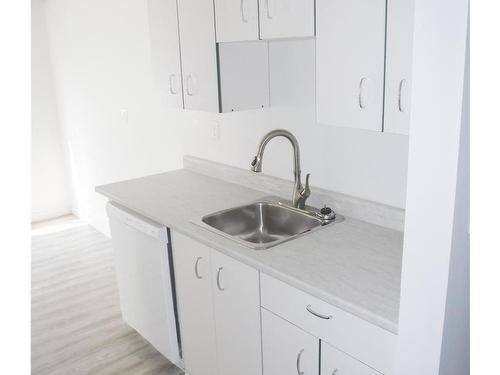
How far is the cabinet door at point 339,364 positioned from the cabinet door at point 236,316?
33 cm

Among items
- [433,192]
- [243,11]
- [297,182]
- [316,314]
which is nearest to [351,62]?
[243,11]

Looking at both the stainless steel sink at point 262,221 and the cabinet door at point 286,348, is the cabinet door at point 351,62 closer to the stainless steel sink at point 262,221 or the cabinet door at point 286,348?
the stainless steel sink at point 262,221

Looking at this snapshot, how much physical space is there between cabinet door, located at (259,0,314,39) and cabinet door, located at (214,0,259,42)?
5 centimetres

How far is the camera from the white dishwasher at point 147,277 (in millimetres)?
2344

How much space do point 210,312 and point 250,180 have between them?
Result: 0.86 m

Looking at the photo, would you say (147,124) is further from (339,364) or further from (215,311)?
(339,364)

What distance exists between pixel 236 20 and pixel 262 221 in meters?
0.98

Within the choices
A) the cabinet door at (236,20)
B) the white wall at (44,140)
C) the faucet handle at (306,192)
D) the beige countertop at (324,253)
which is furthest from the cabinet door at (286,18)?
the white wall at (44,140)

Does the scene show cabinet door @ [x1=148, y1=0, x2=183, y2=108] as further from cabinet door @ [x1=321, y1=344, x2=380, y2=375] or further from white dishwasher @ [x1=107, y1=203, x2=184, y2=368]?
cabinet door @ [x1=321, y1=344, x2=380, y2=375]

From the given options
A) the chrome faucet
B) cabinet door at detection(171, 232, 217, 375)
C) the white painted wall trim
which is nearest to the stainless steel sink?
the chrome faucet

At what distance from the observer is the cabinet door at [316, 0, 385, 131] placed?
1536mm

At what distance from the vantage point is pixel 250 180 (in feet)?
8.80

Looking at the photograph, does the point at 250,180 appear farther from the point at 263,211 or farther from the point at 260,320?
the point at 260,320
